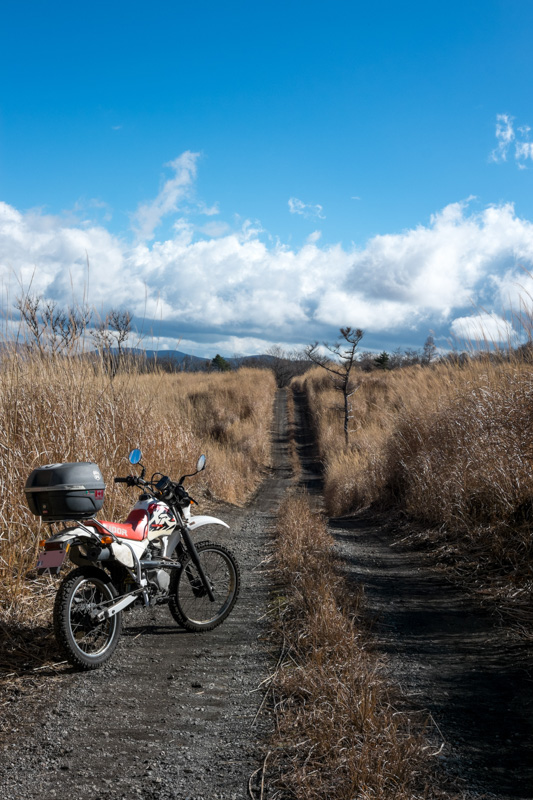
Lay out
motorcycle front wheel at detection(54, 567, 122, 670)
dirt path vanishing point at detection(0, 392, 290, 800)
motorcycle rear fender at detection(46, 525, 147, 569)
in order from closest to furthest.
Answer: dirt path vanishing point at detection(0, 392, 290, 800) < motorcycle front wheel at detection(54, 567, 122, 670) < motorcycle rear fender at detection(46, 525, 147, 569)

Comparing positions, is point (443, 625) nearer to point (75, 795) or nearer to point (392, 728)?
point (392, 728)

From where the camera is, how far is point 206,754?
8.45 feet

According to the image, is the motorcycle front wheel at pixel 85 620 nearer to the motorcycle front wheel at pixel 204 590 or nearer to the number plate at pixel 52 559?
the number plate at pixel 52 559

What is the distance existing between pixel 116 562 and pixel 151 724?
1.16 meters

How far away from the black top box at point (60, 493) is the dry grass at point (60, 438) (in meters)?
0.94

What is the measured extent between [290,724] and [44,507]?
180 centimetres

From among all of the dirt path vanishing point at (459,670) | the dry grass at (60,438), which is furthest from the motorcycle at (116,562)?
the dirt path vanishing point at (459,670)

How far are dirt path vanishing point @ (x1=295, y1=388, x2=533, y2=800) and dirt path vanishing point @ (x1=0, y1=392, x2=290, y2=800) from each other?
2.85 ft

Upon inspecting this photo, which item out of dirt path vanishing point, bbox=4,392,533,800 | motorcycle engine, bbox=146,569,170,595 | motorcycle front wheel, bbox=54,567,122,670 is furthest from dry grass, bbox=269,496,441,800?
motorcycle front wheel, bbox=54,567,122,670

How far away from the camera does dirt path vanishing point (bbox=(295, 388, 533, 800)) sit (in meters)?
2.49

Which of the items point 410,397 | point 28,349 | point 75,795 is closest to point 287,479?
point 410,397

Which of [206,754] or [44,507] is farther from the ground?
[44,507]

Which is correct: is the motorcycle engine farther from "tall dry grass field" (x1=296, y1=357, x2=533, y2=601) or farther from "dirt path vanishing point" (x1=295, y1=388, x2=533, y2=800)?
"tall dry grass field" (x1=296, y1=357, x2=533, y2=601)

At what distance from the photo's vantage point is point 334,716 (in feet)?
8.63
